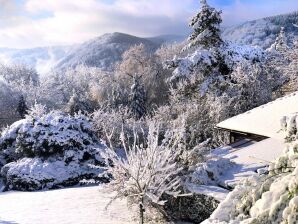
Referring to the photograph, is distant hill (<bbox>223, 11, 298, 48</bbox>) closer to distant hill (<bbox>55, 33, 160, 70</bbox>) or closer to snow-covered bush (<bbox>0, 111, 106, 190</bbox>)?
distant hill (<bbox>55, 33, 160, 70</bbox>)

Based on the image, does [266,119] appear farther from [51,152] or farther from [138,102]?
[138,102]

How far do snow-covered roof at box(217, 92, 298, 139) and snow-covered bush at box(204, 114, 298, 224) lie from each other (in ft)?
20.7

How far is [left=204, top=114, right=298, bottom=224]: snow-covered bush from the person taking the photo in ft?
18.9

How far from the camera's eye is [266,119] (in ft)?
47.4

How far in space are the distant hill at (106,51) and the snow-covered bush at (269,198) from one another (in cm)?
10650

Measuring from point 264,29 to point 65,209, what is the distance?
111 metres

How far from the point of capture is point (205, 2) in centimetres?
3053

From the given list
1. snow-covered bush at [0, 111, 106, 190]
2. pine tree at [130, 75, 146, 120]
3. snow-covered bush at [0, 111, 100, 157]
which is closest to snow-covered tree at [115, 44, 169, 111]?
pine tree at [130, 75, 146, 120]

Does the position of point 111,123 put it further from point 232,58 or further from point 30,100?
point 30,100

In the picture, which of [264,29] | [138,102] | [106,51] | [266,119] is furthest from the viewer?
[106,51]

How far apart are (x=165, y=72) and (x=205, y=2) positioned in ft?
108

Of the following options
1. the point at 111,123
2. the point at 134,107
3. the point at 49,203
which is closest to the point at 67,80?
the point at 134,107

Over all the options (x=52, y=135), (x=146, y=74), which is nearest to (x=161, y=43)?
(x=146, y=74)

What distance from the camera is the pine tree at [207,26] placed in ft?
99.1
